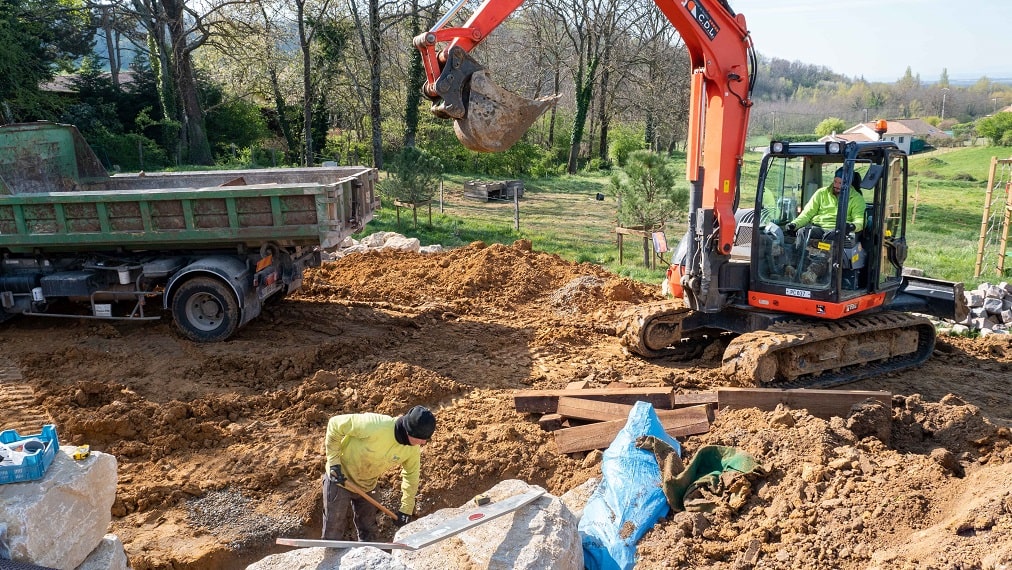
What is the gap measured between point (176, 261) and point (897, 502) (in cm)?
772

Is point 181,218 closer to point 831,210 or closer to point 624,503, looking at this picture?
point 624,503

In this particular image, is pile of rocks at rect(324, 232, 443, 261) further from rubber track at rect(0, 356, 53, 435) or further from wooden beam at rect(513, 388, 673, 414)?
wooden beam at rect(513, 388, 673, 414)

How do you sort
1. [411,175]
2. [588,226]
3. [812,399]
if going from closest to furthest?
[812,399], [411,175], [588,226]

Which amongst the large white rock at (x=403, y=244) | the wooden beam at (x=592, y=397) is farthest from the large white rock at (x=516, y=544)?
the large white rock at (x=403, y=244)

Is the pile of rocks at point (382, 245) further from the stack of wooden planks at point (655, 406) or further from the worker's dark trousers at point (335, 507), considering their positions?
the worker's dark trousers at point (335, 507)

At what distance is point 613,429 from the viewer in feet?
19.6

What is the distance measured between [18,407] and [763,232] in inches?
297

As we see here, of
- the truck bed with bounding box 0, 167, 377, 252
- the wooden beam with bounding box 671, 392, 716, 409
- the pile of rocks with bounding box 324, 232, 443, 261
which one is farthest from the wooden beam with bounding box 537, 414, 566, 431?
the pile of rocks with bounding box 324, 232, 443, 261

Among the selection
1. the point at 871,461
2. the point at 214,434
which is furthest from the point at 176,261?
the point at 871,461

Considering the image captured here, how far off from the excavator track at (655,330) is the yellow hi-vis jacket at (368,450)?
3809mm

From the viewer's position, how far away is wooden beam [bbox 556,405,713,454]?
234 inches

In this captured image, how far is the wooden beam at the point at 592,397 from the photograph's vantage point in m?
6.32

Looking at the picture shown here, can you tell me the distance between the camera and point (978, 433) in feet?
18.8

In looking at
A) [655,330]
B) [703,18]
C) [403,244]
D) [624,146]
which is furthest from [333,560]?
[624,146]
